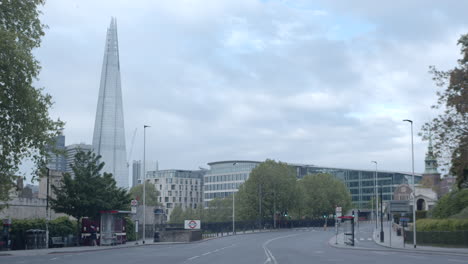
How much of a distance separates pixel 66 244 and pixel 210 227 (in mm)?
34058

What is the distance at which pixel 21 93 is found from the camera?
101 feet

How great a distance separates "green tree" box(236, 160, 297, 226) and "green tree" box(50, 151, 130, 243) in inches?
2394

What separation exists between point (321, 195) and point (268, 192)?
2148 cm

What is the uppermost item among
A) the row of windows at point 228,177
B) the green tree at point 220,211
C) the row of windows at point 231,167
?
the row of windows at point 231,167

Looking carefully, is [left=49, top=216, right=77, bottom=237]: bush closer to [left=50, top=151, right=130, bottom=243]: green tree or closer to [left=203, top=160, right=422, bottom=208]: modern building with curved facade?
[left=50, top=151, right=130, bottom=243]: green tree

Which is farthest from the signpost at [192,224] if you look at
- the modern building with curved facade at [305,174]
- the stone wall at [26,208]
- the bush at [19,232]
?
the modern building with curved facade at [305,174]

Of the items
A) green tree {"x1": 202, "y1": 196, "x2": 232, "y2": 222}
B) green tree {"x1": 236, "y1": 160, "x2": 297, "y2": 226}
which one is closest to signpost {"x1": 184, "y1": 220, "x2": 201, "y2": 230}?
green tree {"x1": 236, "y1": 160, "x2": 297, "y2": 226}

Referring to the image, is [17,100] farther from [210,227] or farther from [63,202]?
[210,227]

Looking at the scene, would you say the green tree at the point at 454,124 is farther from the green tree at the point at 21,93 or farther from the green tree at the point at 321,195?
the green tree at the point at 321,195

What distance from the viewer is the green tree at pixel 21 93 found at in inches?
1169

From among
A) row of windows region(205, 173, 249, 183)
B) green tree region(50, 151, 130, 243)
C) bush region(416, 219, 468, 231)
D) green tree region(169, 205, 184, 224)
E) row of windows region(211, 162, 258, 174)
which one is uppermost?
row of windows region(211, 162, 258, 174)

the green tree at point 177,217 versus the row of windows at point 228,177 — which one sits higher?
the row of windows at point 228,177

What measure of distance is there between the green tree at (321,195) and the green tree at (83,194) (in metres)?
79.4

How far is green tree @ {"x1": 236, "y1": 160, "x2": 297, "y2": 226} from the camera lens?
4481 inches
